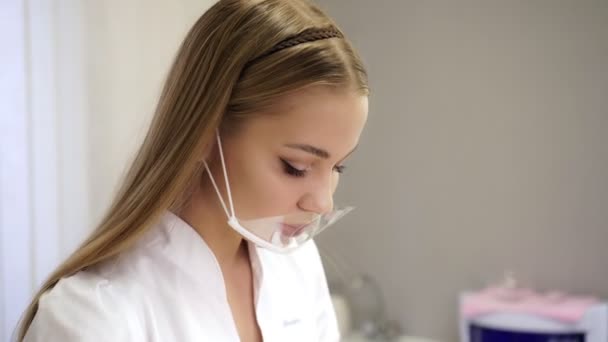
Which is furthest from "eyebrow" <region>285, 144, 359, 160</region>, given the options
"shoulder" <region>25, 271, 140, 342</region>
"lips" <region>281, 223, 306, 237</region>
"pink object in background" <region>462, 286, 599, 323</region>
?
"pink object in background" <region>462, 286, 599, 323</region>

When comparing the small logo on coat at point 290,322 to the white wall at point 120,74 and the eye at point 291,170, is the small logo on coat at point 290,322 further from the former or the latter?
the white wall at point 120,74

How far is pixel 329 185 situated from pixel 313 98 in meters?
0.12

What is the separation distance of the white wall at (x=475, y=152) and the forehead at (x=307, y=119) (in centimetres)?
92

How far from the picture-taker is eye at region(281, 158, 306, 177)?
2.33 feet

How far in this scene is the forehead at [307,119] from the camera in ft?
2.26

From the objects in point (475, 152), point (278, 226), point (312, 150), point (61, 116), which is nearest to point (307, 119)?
point (312, 150)

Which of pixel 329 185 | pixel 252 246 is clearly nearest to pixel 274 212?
pixel 329 185

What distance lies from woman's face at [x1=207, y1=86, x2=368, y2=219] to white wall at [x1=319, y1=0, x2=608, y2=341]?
34.6 inches

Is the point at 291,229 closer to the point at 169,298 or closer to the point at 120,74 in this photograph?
the point at 169,298

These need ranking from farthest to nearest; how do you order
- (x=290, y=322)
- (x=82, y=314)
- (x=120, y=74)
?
(x=120, y=74) → (x=290, y=322) → (x=82, y=314)

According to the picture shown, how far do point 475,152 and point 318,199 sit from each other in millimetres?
917

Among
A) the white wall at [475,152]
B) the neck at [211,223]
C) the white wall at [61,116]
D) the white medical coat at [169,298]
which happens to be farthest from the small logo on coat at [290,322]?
the white wall at [475,152]

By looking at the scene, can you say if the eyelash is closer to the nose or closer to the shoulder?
the nose

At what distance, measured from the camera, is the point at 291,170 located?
2.35ft
